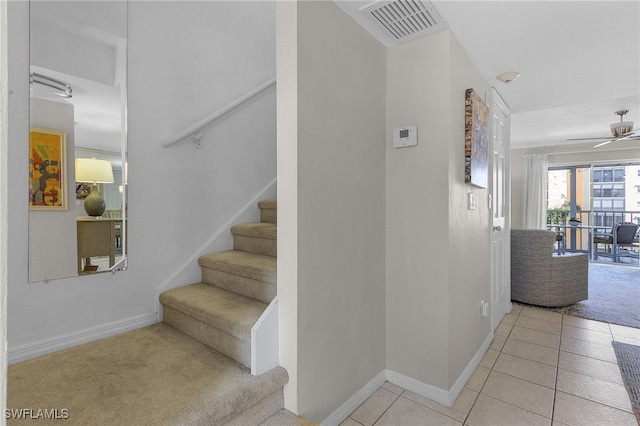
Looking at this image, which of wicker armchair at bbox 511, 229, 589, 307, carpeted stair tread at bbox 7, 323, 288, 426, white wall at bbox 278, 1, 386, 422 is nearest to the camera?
carpeted stair tread at bbox 7, 323, 288, 426

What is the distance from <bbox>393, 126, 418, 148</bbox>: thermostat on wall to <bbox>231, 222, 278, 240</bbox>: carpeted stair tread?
95 centimetres

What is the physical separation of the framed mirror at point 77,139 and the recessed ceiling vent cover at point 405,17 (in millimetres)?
1450

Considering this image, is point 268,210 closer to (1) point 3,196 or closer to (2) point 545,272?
(1) point 3,196

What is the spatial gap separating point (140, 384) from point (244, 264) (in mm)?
782

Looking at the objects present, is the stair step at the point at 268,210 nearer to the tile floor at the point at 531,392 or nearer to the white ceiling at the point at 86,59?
the white ceiling at the point at 86,59

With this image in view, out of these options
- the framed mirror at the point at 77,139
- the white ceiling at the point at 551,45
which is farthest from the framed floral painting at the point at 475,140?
the framed mirror at the point at 77,139

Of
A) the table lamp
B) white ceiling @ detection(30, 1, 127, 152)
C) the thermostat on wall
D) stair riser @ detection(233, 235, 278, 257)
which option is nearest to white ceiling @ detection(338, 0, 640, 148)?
the thermostat on wall

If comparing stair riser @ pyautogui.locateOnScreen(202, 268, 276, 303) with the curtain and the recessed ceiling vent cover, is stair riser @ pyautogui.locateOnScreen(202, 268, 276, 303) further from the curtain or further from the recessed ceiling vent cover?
the curtain

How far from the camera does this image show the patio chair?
5.88 meters

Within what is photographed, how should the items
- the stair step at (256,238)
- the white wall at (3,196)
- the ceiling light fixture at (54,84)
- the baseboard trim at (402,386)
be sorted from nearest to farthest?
the white wall at (3,196)
the ceiling light fixture at (54,84)
the baseboard trim at (402,386)
the stair step at (256,238)

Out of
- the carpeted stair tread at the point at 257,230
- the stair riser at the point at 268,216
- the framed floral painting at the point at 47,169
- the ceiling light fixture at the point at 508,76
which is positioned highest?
the ceiling light fixture at the point at 508,76

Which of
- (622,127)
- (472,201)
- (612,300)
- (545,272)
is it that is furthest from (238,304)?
(622,127)

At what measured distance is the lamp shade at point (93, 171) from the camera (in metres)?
1.75

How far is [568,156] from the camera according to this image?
654cm
